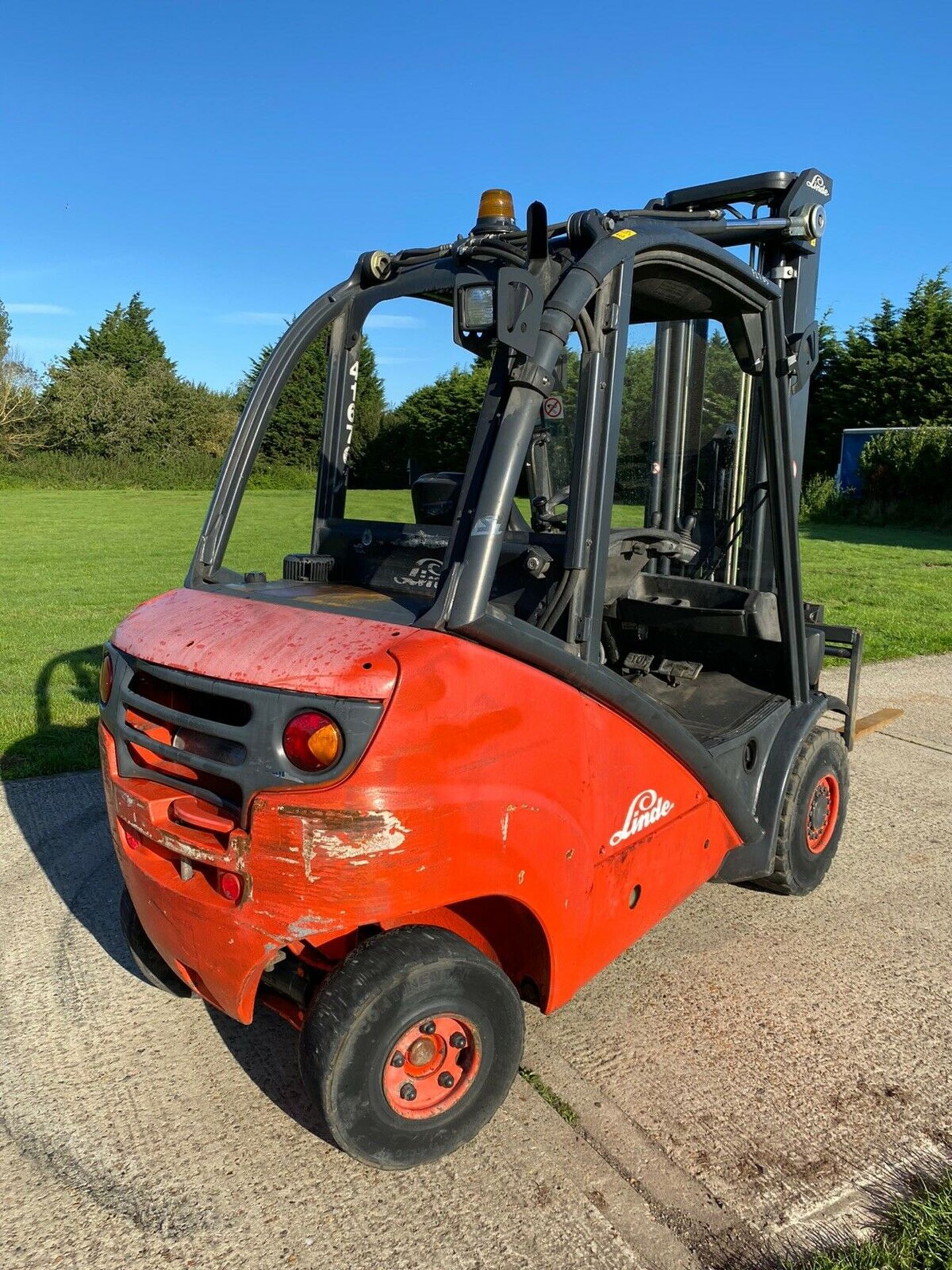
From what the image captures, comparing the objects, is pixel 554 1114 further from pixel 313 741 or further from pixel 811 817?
pixel 811 817

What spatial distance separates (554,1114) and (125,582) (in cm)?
1252

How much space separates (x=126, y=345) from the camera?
5647 centimetres

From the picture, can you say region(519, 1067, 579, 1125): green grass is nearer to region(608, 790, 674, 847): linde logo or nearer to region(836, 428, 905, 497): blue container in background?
region(608, 790, 674, 847): linde logo

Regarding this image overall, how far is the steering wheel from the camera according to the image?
378 centimetres

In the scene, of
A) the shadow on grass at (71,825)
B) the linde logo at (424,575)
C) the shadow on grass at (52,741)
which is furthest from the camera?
the shadow on grass at (52,741)

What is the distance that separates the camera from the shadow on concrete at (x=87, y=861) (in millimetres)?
3082

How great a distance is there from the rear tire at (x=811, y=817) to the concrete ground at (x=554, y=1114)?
16 cm

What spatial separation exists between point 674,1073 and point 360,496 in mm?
2348

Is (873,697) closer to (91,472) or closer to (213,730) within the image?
(213,730)

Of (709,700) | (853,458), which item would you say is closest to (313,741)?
(709,700)

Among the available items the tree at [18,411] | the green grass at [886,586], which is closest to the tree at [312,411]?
the green grass at [886,586]

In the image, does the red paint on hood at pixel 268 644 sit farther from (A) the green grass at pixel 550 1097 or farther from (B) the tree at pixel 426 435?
(A) the green grass at pixel 550 1097

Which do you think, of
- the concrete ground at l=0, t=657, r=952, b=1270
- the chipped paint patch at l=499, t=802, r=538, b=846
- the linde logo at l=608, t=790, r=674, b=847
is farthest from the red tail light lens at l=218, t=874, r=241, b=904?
the linde logo at l=608, t=790, r=674, b=847

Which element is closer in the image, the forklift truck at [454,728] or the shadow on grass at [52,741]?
the forklift truck at [454,728]
